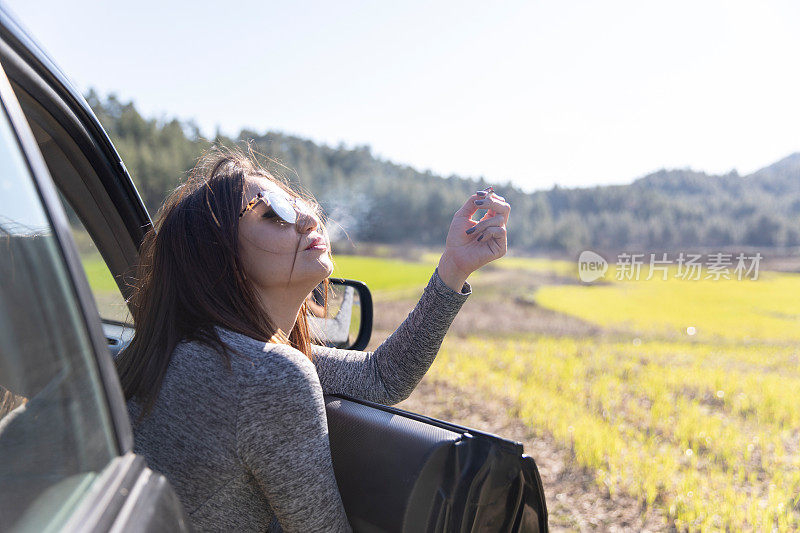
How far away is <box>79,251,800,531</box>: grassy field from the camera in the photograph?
3875 mm

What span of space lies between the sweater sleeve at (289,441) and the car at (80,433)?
117 millimetres

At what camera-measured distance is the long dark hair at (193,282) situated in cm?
125

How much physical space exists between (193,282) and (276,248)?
22 centimetres

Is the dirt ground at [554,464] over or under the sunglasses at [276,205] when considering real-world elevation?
under

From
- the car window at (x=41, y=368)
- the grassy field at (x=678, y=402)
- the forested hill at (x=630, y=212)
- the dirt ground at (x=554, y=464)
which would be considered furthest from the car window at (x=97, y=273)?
the forested hill at (x=630, y=212)

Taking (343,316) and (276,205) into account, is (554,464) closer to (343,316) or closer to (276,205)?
(343,316)

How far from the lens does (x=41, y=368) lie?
2.54 ft

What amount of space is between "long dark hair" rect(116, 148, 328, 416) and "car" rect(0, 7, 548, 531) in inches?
12.2

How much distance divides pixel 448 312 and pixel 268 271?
0.58 m

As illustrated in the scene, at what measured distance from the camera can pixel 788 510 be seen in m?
3.64

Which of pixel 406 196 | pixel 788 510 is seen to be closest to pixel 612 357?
pixel 788 510

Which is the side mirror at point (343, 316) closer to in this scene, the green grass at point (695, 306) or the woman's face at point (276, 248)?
the woman's face at point (276, 248)

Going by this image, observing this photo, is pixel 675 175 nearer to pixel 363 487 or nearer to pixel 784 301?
pixel 784 301

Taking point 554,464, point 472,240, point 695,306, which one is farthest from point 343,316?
point 695,306
